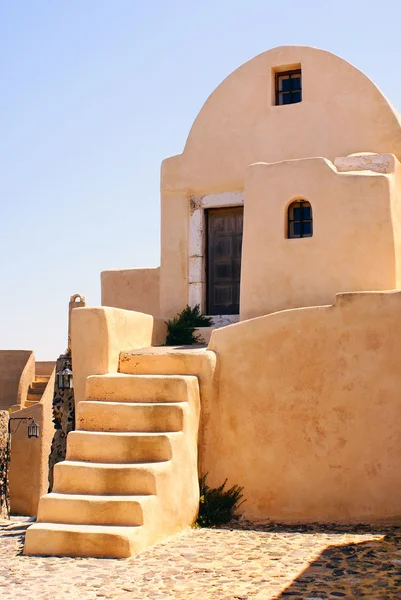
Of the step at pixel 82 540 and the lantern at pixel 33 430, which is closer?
the step at pixel 82 540

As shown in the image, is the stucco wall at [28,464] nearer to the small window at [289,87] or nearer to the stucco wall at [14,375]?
the stucco wall at [14,375]

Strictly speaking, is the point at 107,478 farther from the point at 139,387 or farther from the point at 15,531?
the point at 15,531

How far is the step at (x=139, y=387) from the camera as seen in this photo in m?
8.62

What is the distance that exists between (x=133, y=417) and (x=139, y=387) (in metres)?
0.47

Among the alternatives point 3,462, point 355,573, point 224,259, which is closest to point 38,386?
point 3,462

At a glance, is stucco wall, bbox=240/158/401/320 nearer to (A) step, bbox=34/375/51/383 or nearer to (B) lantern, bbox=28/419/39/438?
(B) lantern, bbox=28/419/39/438

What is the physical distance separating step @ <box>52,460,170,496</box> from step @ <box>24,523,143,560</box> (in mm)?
438

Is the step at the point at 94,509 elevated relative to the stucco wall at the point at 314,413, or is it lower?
lower

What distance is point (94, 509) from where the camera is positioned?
7500 mm

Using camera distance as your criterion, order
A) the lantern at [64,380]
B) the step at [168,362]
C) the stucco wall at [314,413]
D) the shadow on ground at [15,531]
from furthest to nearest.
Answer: the lantern at [64,380], the step at [168,362], the stucco wall at [314,413], the shadow on ground at [15,531]

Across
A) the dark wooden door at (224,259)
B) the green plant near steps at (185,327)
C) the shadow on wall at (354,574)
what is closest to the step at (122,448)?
the shadow on wall at (354,574)

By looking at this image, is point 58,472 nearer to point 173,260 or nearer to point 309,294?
point 309,294

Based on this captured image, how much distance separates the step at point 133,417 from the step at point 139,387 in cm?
18

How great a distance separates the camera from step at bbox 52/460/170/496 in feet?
25.1
